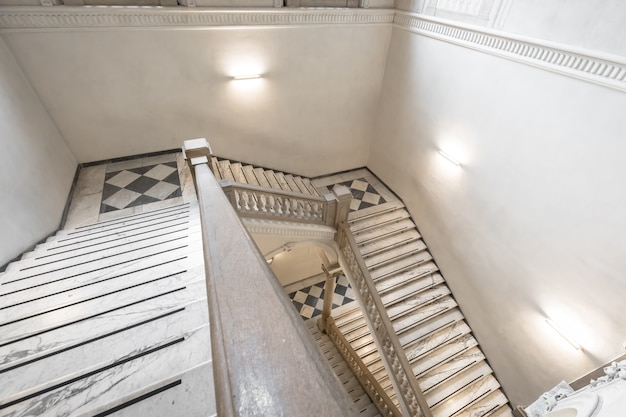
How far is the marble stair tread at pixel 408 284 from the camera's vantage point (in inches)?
235

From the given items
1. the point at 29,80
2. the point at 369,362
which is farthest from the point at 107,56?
the point at 369,362

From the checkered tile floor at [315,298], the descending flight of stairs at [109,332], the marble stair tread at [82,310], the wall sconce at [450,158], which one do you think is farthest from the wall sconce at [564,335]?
the marble stair tread at [82,310]

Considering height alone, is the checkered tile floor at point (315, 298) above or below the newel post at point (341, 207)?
below

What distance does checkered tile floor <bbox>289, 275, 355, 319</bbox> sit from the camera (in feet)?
27.9

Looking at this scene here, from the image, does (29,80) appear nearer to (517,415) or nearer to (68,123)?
(68,123)

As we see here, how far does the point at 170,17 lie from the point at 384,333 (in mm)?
6612

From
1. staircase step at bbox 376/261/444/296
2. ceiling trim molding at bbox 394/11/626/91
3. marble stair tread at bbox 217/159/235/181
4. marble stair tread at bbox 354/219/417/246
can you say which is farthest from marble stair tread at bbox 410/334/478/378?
marble stair tread at bbox 217/159/235/181

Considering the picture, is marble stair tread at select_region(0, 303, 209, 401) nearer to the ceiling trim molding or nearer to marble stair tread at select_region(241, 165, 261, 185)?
marble stair tread at select_region(241, 165, 261, 185)

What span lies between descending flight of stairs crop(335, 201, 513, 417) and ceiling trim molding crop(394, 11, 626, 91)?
354cm

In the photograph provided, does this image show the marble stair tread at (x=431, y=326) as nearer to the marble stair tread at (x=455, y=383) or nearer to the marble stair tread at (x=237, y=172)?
the marble stair tread at (x=455, y=383)

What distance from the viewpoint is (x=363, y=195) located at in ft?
24.0

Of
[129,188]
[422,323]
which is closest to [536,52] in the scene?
[422,323]

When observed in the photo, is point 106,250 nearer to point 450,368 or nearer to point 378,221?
point 378,221

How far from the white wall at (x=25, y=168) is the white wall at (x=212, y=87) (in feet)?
1.21
